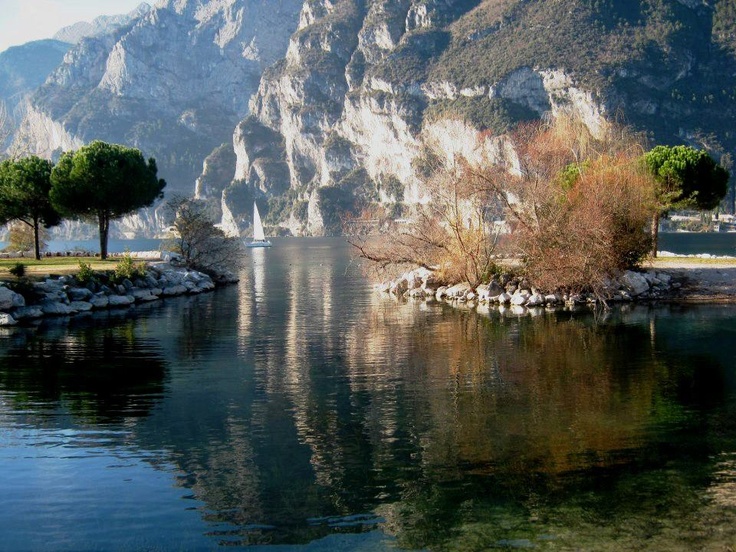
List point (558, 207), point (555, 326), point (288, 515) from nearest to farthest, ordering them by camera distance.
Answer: point (288, 515) < point (555, 326) < point (558, 207)

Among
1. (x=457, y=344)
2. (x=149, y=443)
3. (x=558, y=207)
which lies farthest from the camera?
(x=558, y=207)

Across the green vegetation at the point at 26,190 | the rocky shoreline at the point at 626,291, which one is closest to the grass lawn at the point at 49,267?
the green vegetation at the point at 26,190

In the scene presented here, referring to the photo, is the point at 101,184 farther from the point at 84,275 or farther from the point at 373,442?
the point at 373,442

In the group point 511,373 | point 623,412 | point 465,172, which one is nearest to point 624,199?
point 465,172

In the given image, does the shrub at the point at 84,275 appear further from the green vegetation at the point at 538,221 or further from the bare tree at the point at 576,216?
the bare tree at the point at 576,216

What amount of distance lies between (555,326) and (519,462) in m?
22.2

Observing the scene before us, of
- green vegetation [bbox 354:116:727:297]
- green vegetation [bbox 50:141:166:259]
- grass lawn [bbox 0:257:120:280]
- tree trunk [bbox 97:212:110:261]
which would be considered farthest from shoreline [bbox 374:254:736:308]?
tree trunk [bbox 97:212:110:261]

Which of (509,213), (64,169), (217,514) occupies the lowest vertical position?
(217,514)

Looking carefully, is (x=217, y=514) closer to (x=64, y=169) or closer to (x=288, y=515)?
(x=288, y=515)

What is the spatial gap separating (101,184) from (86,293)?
1987 cm

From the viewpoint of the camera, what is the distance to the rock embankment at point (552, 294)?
47062mm

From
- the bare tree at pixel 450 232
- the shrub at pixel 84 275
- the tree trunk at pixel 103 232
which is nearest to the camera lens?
the bare tree at pixel 450 232

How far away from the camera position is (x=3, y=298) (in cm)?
4384

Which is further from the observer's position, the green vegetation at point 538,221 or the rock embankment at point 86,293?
the green vegetation at point 538,221
